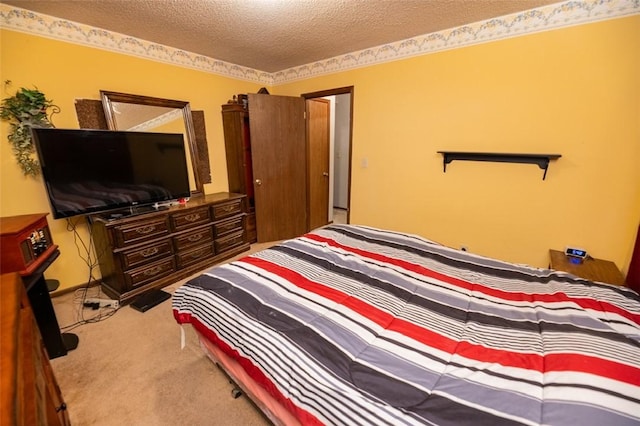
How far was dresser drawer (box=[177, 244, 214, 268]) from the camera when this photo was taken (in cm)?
275

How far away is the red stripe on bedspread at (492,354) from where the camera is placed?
2.73ft

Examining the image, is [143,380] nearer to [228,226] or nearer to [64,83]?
[228,226]

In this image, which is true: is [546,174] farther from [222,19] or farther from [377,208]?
[222,19]

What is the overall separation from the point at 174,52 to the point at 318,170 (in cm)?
229

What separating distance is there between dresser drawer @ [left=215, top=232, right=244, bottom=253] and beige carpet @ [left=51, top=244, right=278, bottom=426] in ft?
3.50

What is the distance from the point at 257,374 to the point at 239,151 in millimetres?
2920

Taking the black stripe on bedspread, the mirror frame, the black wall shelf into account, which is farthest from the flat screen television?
the black wall shelf

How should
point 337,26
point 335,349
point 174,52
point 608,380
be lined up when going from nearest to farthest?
point 608,380
point 335,349
point 337,26
point 174,52

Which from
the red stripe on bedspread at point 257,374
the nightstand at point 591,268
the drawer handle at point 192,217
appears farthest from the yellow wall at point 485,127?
the red stripe on bedspread at point 257,374

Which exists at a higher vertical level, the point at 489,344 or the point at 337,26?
the point at 337,26

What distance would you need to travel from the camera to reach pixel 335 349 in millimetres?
987

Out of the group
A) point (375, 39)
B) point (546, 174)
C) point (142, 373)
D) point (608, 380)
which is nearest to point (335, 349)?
point (608, 380)

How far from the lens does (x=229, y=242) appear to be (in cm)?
324

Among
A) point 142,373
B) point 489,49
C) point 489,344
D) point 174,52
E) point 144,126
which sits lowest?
point 142,373
